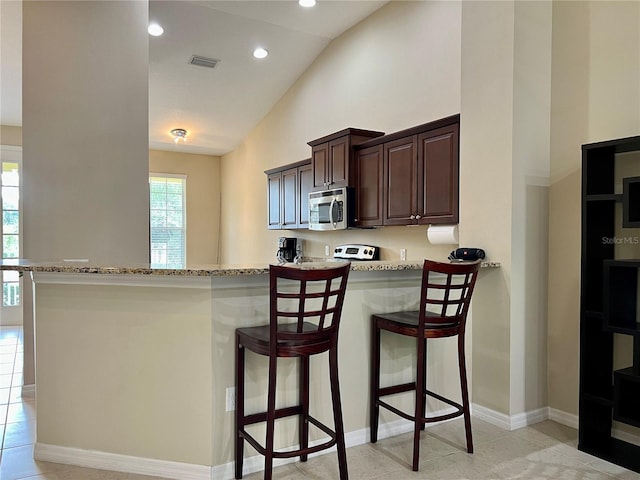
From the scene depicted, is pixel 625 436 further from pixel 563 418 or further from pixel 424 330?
pixel 424 330

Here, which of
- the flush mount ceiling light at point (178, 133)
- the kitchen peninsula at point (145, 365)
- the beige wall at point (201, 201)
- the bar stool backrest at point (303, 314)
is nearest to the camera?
the bar stool backrest at point (303, 314)

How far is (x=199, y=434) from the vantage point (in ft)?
7.38

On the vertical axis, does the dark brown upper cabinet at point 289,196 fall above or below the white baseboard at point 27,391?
above

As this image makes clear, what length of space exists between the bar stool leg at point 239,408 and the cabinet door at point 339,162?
258cm

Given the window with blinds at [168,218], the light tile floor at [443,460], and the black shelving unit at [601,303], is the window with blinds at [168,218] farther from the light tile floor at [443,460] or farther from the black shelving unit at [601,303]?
the black shelving unit at [601,303]

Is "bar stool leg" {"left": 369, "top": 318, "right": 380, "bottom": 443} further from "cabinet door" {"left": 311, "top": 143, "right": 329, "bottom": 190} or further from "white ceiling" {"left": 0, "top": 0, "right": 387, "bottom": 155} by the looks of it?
"white ceiling" {"left": 0, "top": 0, "right": 387, "bottom": 155}

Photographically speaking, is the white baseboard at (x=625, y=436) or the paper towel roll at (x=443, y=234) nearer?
the white baseboard at (x=625, y=436)

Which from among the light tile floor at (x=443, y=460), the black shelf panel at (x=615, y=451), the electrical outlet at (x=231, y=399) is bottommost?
the light tile floor at (x=443, y=460)

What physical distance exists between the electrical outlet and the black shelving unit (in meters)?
2.00

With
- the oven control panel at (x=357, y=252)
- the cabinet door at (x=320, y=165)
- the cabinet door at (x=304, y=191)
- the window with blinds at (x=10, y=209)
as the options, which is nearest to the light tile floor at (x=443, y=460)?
the oven control panel at (x=357, y=252)

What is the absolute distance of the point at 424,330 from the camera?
2410mm

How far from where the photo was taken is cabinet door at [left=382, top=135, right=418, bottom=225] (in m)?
3.71

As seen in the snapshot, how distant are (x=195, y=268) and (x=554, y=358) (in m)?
2.44

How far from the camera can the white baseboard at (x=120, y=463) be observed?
225cm
